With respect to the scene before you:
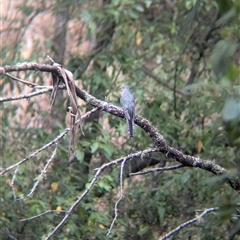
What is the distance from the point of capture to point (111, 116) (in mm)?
4887

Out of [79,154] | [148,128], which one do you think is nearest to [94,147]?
[79,154]

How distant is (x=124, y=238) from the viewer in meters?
4.59

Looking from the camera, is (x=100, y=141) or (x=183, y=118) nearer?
(x=100, y=141)

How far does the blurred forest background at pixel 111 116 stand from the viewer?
4.48m

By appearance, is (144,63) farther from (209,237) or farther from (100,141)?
(209,237)

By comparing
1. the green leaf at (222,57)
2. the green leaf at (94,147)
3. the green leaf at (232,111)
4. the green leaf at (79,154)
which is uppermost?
the green leaf at (222,57)

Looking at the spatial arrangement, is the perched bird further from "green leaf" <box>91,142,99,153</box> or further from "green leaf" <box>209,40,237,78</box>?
"green leaf" <box>209,40,237,78</box>

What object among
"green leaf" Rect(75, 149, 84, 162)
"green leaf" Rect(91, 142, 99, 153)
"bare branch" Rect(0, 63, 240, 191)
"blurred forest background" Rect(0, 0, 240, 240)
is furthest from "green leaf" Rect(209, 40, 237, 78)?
"green leaf" Rect(75, 149, 84, 162)

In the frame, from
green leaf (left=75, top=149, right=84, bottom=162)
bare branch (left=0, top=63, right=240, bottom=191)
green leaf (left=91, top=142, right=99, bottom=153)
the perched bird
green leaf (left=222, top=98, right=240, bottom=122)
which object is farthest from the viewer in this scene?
green leaf (left=75, top=149, right=84, bottom=162)

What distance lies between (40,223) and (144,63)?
4.81 feet

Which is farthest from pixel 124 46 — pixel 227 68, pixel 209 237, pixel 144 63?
pixel 227 68

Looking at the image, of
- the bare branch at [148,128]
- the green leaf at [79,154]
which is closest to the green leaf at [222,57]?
the bare branch at [148,128]

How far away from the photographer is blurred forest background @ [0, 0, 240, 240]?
4484mm

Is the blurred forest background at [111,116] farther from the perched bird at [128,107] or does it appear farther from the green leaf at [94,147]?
the perched bird at [128,107]
